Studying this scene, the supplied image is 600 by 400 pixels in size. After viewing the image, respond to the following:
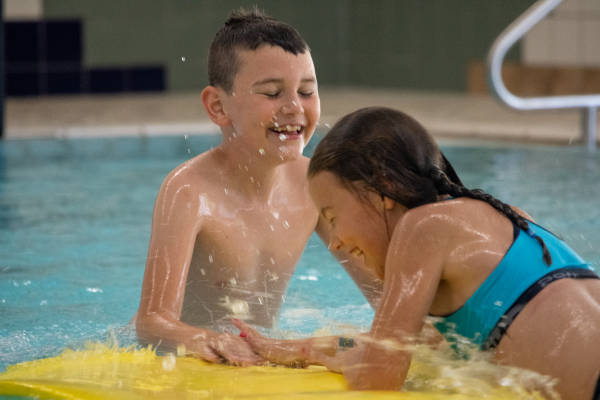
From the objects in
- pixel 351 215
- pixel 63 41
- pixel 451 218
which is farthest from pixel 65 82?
pixel 451 218

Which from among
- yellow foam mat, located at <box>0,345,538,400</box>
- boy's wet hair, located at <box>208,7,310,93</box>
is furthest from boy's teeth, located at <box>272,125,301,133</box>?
yellow foam mat, located at <box>0,345,538,400</box>

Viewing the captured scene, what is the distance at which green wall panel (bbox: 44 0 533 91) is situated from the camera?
12070 mm

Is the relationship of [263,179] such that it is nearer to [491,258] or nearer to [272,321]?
[272,321]

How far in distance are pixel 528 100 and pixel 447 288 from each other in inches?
209

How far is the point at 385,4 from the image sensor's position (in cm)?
1297

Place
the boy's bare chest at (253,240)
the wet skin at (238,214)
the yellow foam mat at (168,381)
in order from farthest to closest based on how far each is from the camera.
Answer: the boy's bare chest at (253,240)
the wet skin at (238,214)
the yellow foam mat at (168,381)

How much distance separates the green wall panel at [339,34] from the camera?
39.6 ft

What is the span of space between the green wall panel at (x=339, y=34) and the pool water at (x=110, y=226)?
12.2 feet

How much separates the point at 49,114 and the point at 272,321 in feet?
24.8

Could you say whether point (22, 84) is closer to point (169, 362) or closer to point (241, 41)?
point (241, 41)

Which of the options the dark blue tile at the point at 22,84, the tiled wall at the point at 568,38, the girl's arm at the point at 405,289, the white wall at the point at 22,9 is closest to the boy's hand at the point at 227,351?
the girl's arm at the point at 405,289

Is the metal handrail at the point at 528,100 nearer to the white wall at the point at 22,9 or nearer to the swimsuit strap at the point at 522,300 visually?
the swimsuit strap at the point at 522,300

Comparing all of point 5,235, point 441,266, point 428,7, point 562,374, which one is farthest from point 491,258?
point 428,7

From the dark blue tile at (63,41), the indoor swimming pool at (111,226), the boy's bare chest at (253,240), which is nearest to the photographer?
the boy's bare chest at (253,240)
